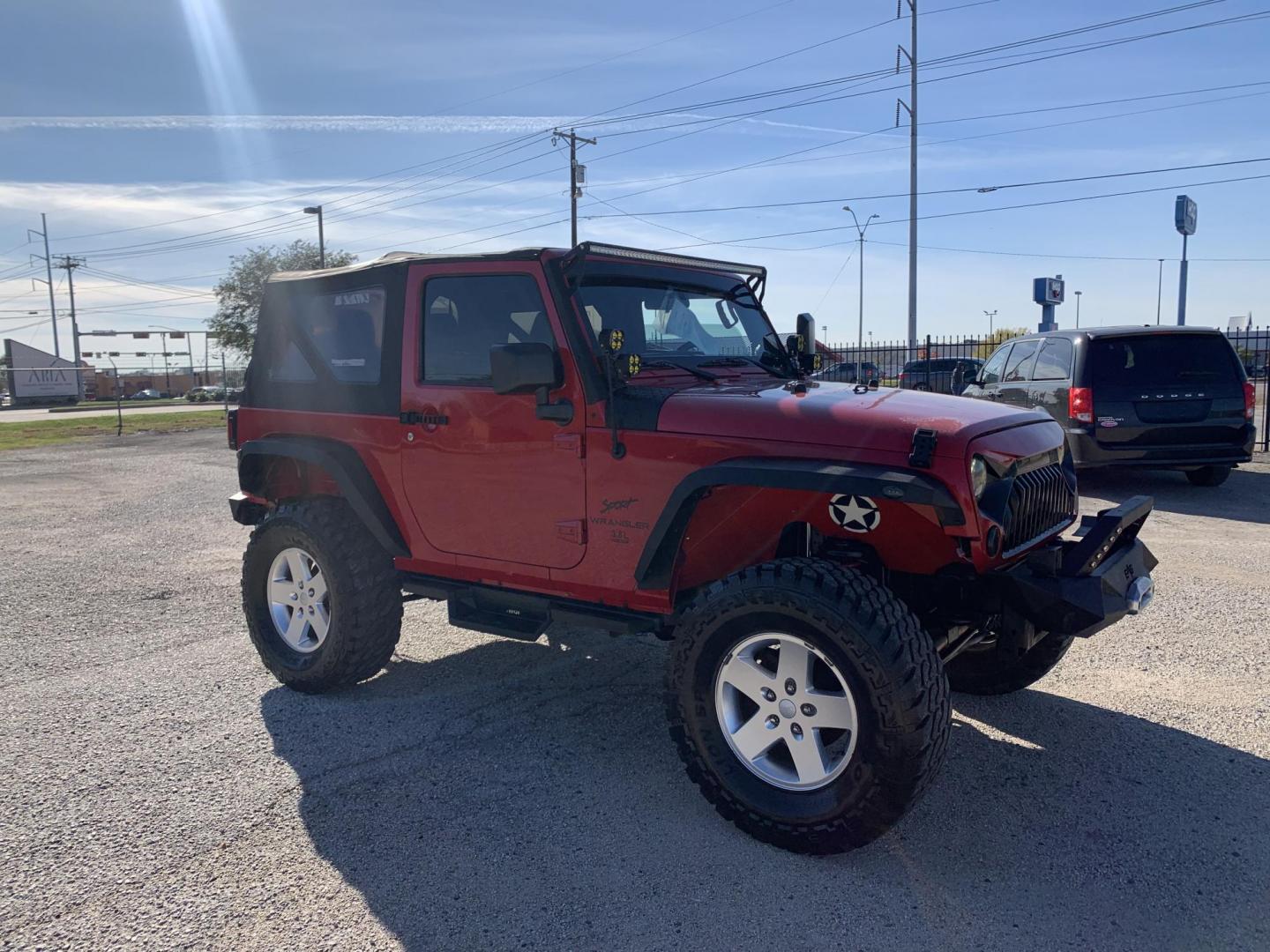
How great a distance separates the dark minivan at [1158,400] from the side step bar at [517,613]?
7182mm

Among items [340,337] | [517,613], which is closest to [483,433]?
[517,613]

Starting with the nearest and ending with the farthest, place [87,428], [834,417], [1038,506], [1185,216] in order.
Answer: [834,417] < [1038,506] < [87,428] < [1185,216]

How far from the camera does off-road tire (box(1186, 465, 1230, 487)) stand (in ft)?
34.3

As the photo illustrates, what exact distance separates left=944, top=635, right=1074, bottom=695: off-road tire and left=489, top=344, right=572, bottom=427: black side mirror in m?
2.19

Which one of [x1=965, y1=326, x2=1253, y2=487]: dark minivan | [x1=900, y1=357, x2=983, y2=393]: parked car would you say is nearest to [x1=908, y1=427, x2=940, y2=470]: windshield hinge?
[x1=965, y1=326, x2=1253, y2=487]: dark minivan

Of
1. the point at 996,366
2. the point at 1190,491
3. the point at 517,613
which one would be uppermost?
the point at 996,366

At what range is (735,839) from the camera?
3.38m

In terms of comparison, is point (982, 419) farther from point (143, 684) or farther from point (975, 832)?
point (143, 684)

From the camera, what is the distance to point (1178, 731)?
419 centimetres

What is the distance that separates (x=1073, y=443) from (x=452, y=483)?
7609 millimetres

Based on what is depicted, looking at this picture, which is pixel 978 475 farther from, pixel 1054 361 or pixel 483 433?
pixel 1054 361

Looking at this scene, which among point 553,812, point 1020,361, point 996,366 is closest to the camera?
point 553,812

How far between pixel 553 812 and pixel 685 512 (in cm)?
124

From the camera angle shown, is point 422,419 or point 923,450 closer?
point 923,450
